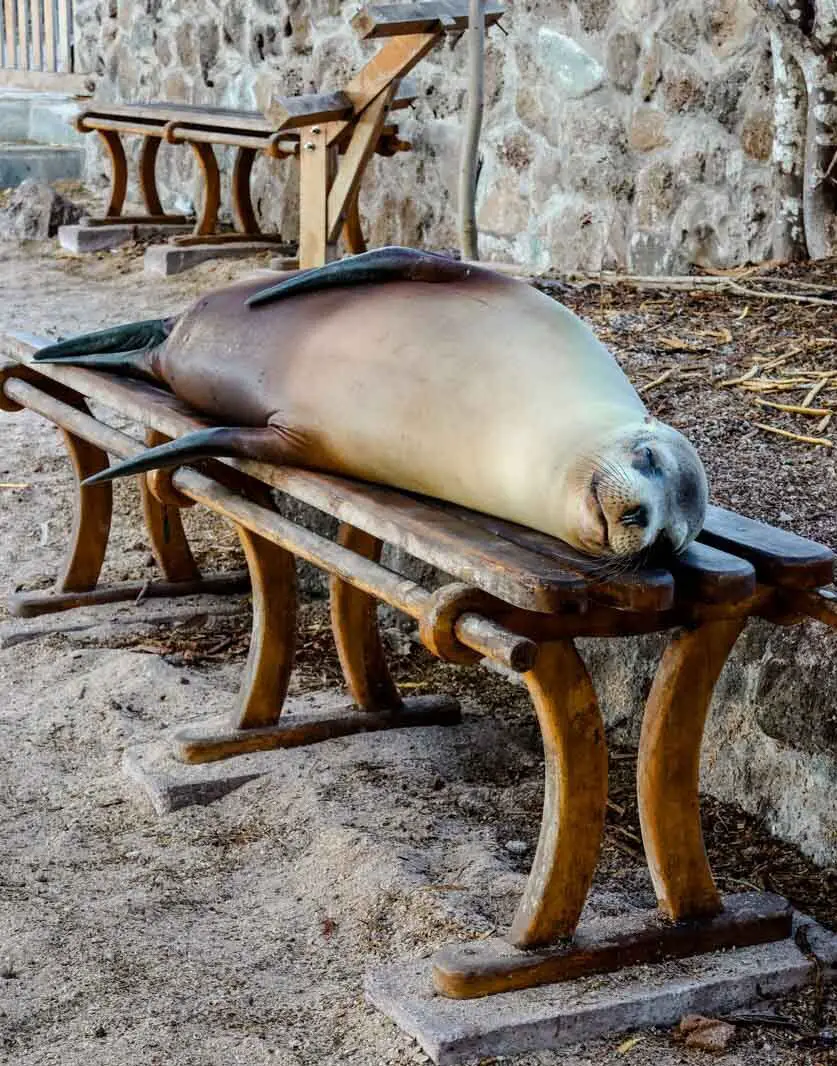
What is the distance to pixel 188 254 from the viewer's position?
7609 mm

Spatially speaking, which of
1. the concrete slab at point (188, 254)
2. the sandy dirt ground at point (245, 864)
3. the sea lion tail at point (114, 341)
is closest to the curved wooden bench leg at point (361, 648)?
the sandy dirt ground at point (245, 864)

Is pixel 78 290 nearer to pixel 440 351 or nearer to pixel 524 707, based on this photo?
pixel 524 707

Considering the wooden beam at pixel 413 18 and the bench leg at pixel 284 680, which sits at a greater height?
the wooden beam at pixel 413 18

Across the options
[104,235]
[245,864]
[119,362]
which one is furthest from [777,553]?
[104,235]

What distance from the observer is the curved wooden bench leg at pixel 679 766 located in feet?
7.02

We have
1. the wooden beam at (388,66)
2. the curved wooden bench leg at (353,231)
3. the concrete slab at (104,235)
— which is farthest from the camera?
the concrete slab at (104,235)

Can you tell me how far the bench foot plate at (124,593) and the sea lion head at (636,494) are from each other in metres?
1.96

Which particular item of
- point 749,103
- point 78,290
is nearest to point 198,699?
point 749,103

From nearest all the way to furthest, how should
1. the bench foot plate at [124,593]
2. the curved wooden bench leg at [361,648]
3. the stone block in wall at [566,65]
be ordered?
1. the curved wooden bench leg at [361,648]
2. the bench foot plate at [124,593]
3. the stone block in wall at [566,65]

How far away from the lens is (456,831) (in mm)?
2604

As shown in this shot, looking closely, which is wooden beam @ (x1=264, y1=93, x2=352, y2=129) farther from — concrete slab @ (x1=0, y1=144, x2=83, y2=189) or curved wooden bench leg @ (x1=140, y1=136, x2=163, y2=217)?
concrete slab @ (x1=0, y1=144, x2=83, y2=189)

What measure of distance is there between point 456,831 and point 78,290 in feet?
17.0

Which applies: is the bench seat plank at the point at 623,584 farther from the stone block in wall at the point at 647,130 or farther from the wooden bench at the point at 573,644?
the stone block in wall at the point at 647,130

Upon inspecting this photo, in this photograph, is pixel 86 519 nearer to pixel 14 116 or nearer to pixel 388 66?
pixel 388 66
